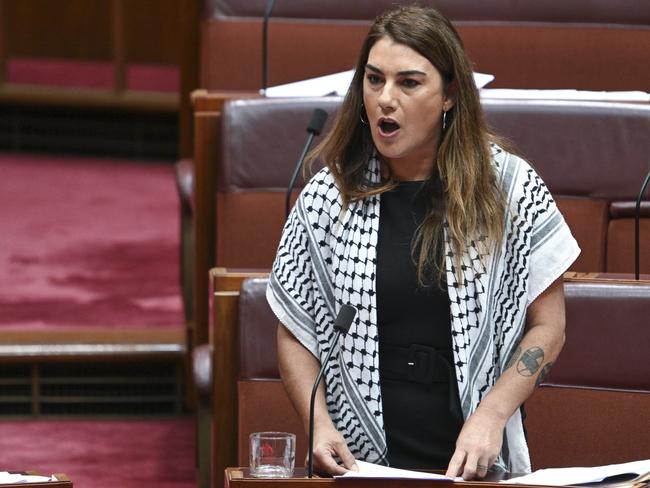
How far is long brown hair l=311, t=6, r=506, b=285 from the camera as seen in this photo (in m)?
0.56

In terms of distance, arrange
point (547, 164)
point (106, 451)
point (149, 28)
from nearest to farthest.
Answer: point (547, 164)
point (106, 451)
point (149, 28)

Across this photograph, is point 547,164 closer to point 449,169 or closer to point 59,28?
point 449,169

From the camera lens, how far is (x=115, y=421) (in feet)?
3.49

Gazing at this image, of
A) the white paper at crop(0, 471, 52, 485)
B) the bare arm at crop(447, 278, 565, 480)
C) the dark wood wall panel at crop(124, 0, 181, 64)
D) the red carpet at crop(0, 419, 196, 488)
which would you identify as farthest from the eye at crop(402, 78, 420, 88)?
the dark wood wall panel at crop(124, 0, 181, 64)

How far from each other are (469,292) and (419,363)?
0.12ft

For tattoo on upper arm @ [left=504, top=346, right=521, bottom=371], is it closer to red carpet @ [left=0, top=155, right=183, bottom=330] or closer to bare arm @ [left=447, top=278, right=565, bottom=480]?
bare arm @ [left=447, top=278, right=565, bottom=480]

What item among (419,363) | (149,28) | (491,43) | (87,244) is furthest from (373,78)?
(149,28)

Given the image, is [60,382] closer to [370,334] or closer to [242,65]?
[242,65]

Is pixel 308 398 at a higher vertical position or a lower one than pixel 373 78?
lower

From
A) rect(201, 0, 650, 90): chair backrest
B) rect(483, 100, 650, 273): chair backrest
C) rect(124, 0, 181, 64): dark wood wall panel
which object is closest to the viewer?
rect(483, 100, 650, 273): chair backrest

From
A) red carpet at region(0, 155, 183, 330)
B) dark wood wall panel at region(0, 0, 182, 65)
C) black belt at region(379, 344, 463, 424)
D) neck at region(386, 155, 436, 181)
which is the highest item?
neck at region(386, 155, 436, 181)

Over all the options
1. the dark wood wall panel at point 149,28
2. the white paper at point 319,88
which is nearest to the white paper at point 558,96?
the white paper at point 319,88

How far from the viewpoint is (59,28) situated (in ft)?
6.67

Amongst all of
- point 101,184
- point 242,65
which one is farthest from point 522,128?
point 101,184
